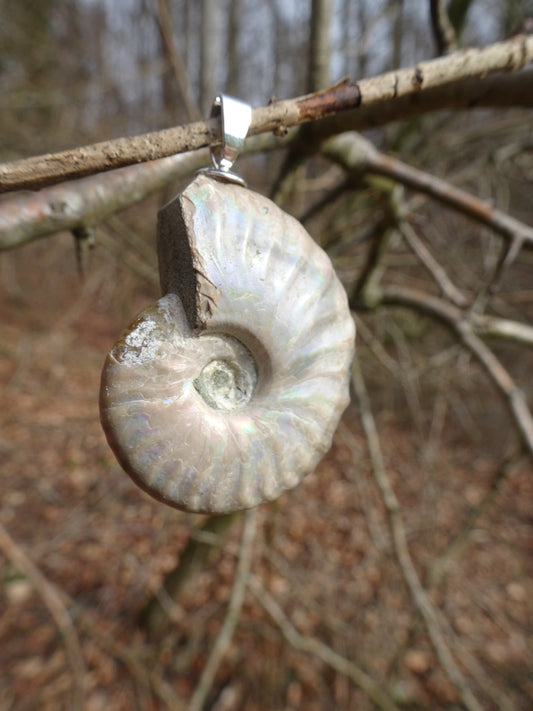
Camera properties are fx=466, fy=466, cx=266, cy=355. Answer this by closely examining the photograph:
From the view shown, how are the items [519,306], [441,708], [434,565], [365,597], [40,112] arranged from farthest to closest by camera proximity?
[40,112] < [519,306] < [365,597] < [441,708] < [434,565]

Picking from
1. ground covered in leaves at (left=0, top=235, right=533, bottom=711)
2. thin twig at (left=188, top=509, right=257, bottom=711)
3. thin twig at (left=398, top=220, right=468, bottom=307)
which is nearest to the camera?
thin twig at (left=398, top=220, right=468, bottom=307)

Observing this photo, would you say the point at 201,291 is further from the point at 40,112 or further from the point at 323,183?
the point at 40,112

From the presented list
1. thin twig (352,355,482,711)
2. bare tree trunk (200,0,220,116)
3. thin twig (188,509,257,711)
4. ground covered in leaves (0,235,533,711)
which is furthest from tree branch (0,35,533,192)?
bare tree trunk (200,0,220,116)

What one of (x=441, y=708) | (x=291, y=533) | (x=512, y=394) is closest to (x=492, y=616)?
(x=441, y=708)

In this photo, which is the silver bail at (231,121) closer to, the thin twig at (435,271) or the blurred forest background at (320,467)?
the blurred forest background at (320,467)

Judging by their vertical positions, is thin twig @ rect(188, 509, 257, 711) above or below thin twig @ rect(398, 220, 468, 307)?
below

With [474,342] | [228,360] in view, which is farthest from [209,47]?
[228,360]

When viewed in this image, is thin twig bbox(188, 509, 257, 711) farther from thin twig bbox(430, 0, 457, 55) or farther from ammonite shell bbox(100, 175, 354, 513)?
thin twig bbox(430, 0, 457, 55)
